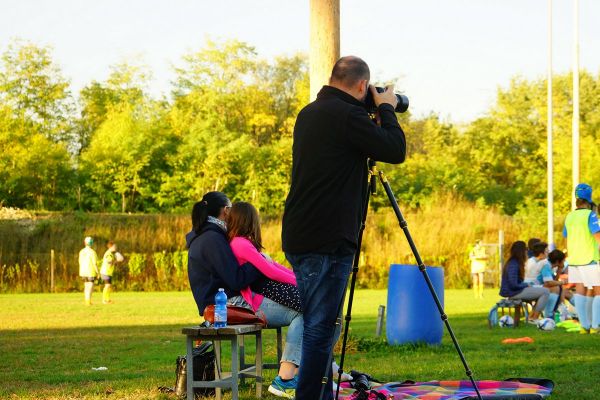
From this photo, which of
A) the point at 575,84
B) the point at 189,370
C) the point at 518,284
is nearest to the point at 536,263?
the point at 518,284

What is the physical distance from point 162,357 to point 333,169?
23.1 feet

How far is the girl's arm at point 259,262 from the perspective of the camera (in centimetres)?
865

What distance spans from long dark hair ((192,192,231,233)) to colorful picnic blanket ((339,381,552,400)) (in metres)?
1.88

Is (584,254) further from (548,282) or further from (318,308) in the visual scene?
(318,308)

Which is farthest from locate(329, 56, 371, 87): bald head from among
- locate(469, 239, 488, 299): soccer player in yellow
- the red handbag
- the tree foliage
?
the tree foliage

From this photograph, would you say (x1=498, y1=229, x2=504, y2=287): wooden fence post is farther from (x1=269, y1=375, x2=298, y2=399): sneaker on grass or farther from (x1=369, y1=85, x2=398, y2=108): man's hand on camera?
(x1=369, y1=85, x2=398, y2=108): man's hand on camera

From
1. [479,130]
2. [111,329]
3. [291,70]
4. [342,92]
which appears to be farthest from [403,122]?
[342,92]

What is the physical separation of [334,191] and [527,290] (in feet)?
37.6

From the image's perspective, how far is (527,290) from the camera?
56.3ft

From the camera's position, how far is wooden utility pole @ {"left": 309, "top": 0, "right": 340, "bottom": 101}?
463 inches

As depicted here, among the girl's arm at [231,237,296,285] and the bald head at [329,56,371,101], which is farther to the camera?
the girl's arm at [231,237,296,285]

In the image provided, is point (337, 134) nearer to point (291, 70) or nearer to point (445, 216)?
point (445, 216)

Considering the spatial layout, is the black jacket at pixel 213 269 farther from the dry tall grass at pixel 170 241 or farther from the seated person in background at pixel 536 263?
the dry tall grass at pixel 170 241

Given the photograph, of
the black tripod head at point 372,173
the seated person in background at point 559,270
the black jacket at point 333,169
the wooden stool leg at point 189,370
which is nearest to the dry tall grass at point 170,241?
the seated person in background at point 559,270
